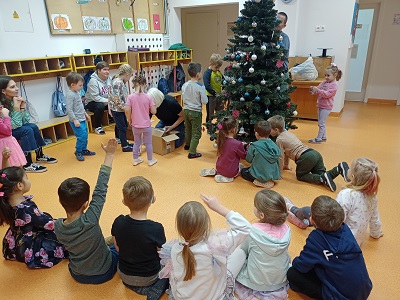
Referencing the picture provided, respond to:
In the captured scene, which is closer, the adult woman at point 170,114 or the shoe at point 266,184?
the shoe at point 266,184

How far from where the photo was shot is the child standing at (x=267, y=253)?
1706 millimetres

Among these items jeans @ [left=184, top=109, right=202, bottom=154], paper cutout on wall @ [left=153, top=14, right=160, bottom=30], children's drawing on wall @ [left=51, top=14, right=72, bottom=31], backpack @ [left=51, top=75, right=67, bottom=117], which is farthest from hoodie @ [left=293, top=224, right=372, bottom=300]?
paper cutout on wall @ [left=153, top=14, right=160, bottom=30]

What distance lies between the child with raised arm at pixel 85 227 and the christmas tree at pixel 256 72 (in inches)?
84.7

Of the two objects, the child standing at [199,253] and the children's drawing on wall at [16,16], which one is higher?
the children's drawing on wall at [16,16]

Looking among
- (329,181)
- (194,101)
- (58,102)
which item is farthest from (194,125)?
(58,102)

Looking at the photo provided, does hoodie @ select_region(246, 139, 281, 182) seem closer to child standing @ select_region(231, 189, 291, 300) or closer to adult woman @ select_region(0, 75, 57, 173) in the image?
child standing @ select_region(231, 189, 291, 300)

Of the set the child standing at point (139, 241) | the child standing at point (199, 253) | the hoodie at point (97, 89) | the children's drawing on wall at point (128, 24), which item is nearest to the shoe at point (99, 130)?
the hoodie at point (97, 89)

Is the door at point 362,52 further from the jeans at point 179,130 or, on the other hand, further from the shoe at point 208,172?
the shoe at point 208,172

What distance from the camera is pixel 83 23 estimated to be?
522cm

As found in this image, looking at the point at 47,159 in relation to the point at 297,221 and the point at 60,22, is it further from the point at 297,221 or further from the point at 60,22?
the point at 297,221

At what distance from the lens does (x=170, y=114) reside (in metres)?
4.38

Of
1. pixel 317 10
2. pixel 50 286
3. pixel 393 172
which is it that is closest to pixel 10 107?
pixel 50 286

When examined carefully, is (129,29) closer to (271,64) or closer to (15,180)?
(271,64)

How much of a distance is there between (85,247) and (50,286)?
46 cm
